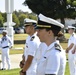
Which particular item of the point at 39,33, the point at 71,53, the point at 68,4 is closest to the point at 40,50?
the point at 39,33

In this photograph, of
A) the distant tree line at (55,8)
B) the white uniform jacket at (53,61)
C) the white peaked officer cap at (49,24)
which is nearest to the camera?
the white uniform jacket at (53,61)

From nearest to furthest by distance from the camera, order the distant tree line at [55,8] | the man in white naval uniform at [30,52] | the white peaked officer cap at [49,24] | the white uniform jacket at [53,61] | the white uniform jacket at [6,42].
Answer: the white uniform jacket at [53,61], the white peaked officer cap at [49,24], the man in white naval uniform at [30,52], the white uniform jacket at [6,42], the distant tree line at [55,8]

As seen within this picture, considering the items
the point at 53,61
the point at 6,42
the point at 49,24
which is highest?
the point at 49,24

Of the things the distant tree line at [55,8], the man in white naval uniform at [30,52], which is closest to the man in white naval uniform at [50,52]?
the man in white naval uniform at [30,52]

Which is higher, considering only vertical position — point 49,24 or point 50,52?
point 49,24

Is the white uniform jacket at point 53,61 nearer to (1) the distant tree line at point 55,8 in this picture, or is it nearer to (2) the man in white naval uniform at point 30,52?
(2) the man in white naval uniform at point 30,52

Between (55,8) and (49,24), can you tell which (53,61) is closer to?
(49,24)

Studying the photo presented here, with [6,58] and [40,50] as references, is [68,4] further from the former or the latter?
[40,50]

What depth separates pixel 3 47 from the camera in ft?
44.4

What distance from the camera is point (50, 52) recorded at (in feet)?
10.2

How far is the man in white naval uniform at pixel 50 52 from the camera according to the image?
3.05 meters

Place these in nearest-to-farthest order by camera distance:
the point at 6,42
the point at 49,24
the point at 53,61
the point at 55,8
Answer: the point at 53,61
the point at 49,24
the point at 6,42
the point at 55,8

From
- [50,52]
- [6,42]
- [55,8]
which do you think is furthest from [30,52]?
[55,8]

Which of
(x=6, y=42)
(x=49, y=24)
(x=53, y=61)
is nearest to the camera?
(x=53, y=61)
